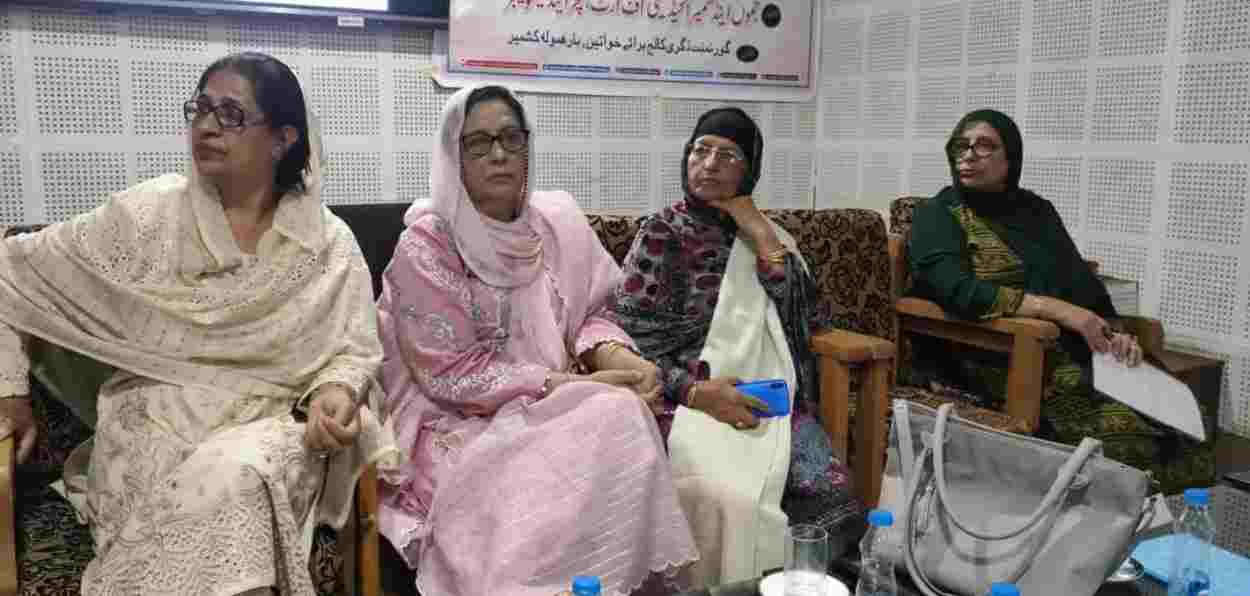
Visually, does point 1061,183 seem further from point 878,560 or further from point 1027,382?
point 878,560

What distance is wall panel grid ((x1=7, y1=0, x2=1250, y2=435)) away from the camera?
2.56 meters

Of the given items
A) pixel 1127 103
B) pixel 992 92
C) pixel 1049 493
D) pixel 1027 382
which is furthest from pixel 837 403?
pixel 992 92

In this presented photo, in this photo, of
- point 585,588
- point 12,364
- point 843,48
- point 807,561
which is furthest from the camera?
point 843,48

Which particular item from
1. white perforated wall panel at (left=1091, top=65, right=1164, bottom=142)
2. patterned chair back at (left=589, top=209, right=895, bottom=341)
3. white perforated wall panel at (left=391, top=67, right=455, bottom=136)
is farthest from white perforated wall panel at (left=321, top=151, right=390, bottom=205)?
white perforated wall panel at (left=1091, top=65, right=1164, bottom=142)

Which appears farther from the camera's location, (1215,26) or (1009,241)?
(1009,241)

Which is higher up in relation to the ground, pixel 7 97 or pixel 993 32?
pixel 993 32

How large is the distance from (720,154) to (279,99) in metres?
1.06

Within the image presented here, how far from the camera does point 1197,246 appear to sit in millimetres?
2807

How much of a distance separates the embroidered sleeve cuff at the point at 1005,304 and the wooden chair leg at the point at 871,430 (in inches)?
14.7

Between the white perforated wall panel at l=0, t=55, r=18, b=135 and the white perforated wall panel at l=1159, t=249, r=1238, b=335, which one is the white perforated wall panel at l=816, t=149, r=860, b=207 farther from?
the white perforated wall panel at l=0, t=55, r=18, b=135

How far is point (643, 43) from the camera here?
338cm

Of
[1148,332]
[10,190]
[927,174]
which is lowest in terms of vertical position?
[1148,332]

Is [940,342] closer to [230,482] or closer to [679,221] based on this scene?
[679,221]

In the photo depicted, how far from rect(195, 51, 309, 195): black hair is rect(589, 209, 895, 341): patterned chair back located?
1.28 meters
